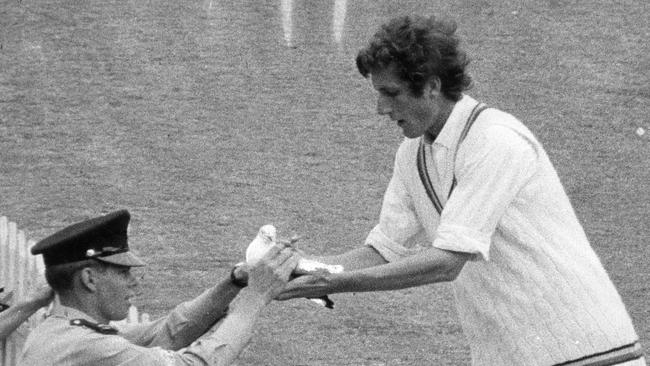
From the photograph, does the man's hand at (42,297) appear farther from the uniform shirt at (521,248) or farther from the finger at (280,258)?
the uniform shirt at (521,248)

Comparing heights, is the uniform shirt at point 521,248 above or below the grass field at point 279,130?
above

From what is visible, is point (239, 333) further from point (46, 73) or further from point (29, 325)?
point (46, 73)

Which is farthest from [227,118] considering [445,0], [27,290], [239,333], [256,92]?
[239,333]

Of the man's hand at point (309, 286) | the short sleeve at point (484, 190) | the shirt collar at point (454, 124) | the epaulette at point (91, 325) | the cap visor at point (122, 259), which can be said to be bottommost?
the epaulette at point (91, 325)

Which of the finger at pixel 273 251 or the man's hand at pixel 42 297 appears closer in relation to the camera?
the finger at pixel 273 251

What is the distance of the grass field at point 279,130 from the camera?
7.71 metres

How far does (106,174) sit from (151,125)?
788 mm

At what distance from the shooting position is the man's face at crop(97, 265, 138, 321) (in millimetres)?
3871

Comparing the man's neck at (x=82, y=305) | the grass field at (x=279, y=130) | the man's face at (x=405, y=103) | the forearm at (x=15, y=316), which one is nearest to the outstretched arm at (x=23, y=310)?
the forearm at (x=15, y=316)

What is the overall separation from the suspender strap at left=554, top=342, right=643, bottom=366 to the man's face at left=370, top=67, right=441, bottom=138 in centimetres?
76

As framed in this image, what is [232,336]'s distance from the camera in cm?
373

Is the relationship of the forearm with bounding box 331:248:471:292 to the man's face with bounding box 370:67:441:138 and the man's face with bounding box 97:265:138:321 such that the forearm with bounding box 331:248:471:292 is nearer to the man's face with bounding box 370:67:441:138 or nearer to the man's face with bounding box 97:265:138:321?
the man's face with bounding box 370:67:441:138

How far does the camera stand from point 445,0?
11438mm

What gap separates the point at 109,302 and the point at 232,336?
39 cm
